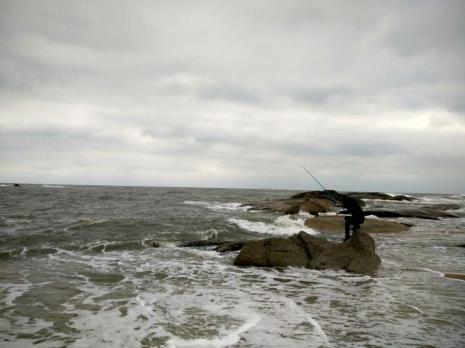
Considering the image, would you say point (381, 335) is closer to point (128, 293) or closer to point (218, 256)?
point (128, 293)

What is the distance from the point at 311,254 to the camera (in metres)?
10.3

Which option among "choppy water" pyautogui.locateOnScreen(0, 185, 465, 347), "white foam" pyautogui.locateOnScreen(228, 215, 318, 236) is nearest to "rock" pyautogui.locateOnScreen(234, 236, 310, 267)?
"choppy water" pyautogui.locateOnScreen(0, 185, 465, 347)

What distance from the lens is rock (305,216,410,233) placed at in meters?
18.2

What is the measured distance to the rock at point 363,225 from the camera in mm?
18228

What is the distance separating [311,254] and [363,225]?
971 cm

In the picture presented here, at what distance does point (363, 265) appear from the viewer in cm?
974

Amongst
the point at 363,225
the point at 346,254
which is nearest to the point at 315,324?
the point at 346,254

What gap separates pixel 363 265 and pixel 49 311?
7.67 metres

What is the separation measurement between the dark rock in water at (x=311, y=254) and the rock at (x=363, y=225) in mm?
7779

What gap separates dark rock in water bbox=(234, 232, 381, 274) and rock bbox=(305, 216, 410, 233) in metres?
7.78

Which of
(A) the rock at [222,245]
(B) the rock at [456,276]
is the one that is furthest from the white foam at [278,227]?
(B) the rock at [456,276]

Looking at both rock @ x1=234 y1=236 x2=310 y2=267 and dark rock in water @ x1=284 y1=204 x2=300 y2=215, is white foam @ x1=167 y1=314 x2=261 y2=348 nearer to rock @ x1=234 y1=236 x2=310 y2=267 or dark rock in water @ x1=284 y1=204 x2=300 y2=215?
rock @ x1=234 y1=236 x2=310 y2=267

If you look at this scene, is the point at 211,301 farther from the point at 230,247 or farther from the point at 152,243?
the point at 152,243

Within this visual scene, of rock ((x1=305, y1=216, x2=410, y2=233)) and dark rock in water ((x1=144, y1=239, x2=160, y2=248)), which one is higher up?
rock ((x1=305, y1=216, x2=410, y2=233))
